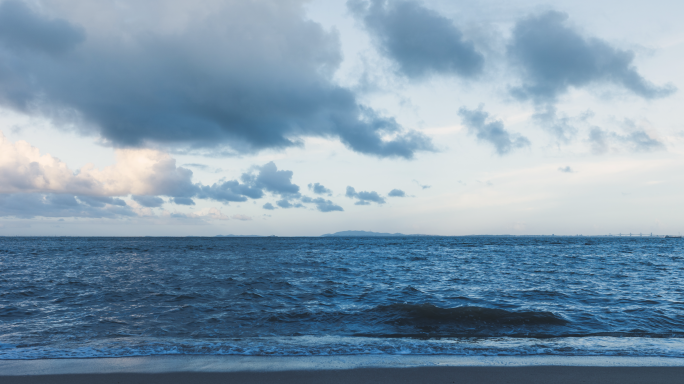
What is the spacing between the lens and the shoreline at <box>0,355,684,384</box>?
7806 millimetres

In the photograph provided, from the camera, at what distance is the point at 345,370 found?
834cm

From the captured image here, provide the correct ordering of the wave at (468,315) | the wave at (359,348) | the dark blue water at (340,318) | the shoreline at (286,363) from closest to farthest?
the shoreline at (286,363), the wave at (359,348), the dark blue water at (340,318), the wave at (468,315)

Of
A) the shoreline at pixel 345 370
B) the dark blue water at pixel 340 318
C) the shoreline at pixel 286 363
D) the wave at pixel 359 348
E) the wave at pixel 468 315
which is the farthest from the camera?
the wave at pixel 468 315

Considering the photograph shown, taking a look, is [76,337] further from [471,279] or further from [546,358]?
[471,279]

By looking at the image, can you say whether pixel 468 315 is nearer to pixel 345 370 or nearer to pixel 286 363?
pixel 345 370

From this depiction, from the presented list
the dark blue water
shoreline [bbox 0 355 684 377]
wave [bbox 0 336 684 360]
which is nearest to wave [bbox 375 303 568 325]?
the dark blue water

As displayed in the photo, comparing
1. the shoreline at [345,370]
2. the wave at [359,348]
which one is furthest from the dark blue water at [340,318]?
the shoreline at [345,370]

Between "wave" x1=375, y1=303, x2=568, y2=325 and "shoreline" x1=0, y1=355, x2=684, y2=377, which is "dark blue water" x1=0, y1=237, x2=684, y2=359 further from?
"shoreline" x1=0, y1=355, x2=684, y2=377

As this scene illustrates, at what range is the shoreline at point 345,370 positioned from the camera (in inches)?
307

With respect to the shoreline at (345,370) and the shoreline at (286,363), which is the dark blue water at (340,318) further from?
the shoreline at (345,370)

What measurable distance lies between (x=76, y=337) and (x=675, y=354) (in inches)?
716

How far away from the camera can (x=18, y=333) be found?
12.2 meters

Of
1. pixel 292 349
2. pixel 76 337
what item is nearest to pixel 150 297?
pixel 76 337

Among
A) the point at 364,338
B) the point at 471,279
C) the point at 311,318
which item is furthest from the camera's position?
the point at 471,279
